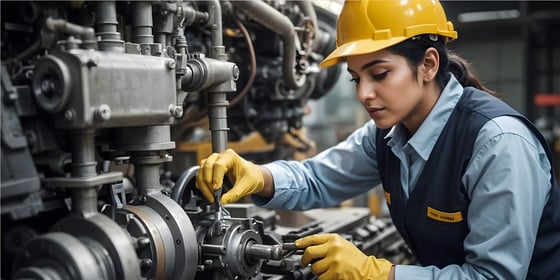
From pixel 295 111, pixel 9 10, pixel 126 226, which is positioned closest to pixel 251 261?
pixel 126 226

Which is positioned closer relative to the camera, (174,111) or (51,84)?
(51,84)

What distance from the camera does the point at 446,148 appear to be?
4.63 ft

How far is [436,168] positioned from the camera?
4.64 feet

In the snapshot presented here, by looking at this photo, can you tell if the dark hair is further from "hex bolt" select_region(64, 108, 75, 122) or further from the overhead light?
the overhead light

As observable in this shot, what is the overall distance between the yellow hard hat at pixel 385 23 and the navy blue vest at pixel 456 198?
0.69 feet

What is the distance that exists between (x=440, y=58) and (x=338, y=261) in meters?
0.56

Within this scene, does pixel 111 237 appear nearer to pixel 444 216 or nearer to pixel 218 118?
pixel 218 118

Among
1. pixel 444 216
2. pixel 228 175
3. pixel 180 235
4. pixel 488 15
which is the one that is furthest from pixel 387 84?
pixel 488 15

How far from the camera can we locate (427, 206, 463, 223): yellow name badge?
1.38 meters

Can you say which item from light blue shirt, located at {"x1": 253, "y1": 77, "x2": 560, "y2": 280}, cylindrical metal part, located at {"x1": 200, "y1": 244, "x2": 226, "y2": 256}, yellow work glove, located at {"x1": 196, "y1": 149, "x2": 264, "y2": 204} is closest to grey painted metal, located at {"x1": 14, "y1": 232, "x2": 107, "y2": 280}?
cylindrical metal part, located at {"x1": 200, "y1": 244, "x2": 226, "y2": 256}

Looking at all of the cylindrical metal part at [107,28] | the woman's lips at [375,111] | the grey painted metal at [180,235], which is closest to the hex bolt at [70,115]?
the cylindrical metal part at [107,28]

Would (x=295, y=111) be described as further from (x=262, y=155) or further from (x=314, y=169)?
(x=314, y=169)

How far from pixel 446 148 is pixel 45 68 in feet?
2.94

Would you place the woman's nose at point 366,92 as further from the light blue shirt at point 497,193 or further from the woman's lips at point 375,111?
the light blue shirt at point 497,193
